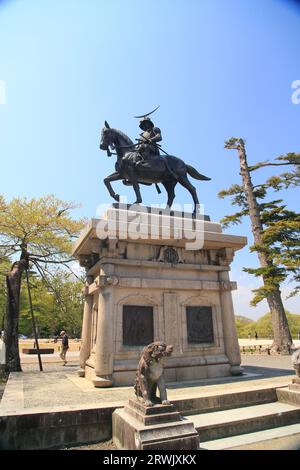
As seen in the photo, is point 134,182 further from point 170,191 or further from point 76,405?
point 76,405

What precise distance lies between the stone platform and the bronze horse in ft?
17.1

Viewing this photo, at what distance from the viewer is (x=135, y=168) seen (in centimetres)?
916

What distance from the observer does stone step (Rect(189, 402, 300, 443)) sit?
478cm

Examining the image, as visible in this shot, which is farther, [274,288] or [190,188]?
[274,288]

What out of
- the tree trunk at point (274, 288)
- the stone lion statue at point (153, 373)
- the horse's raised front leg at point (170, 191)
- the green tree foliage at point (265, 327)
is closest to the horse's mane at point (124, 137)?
the horse's raised front leg at point (170, 191)

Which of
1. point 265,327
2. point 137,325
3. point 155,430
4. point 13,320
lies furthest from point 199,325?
point 265,327

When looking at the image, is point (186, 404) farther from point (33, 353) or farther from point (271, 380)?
point (33, 353)

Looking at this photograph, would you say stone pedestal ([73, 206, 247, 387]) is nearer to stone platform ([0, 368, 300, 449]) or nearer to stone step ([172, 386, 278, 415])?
stone platform ([0, 368, 300, 449])

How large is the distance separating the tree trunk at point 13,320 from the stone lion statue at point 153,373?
9990mm

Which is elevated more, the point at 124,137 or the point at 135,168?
the point at 124,137

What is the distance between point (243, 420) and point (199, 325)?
12.1 feet

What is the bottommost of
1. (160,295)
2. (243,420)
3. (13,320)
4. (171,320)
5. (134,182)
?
(243,420)
